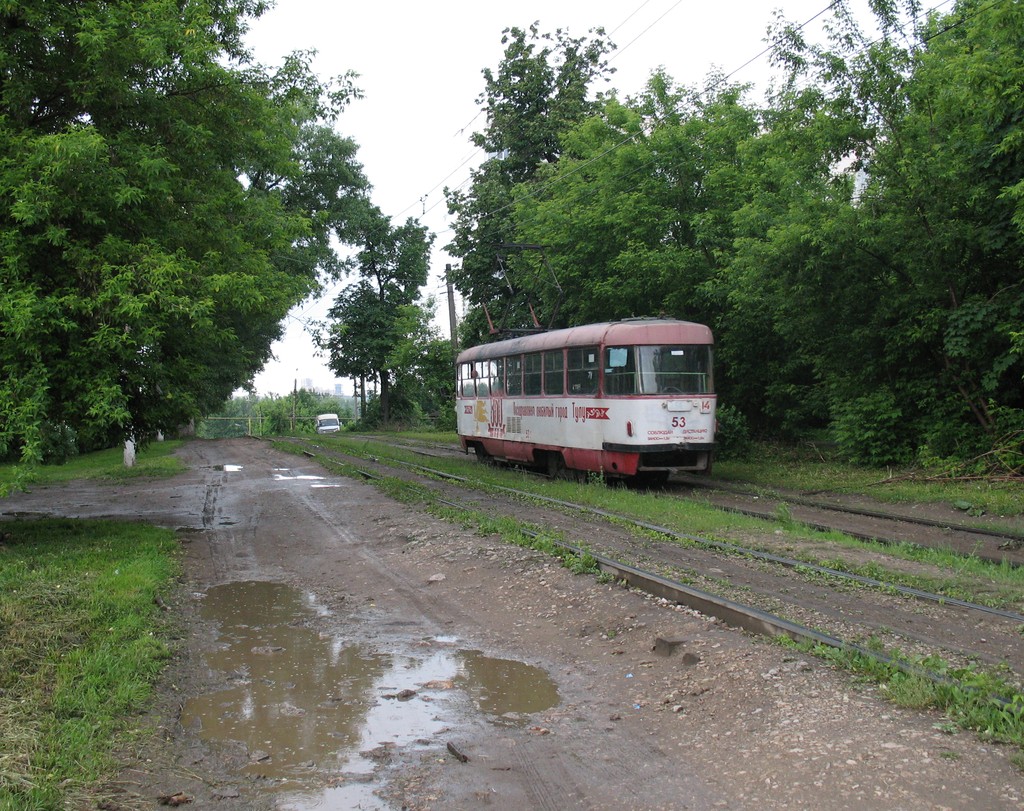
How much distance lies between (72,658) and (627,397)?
11.2 metres

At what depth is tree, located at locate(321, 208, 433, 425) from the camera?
5662 centimetres

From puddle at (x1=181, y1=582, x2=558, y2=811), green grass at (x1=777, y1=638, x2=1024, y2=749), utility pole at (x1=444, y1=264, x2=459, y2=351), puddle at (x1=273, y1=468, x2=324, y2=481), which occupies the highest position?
utility pole at (x1=444, y1=264, x2=459, y2=351)

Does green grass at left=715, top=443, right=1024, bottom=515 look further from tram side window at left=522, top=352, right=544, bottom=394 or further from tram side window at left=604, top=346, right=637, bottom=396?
tram side window at left=522, top=352, right=544, bottom=394

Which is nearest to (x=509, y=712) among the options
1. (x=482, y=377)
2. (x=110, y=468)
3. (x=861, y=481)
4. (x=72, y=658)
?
(x=72, y=658)

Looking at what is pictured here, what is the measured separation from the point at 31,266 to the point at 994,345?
1571 centimetres

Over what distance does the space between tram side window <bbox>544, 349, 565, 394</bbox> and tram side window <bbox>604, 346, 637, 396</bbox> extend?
1768 millimetres

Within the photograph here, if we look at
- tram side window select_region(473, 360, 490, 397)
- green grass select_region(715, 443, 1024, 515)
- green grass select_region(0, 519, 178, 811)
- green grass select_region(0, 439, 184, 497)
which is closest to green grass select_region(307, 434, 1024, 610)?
green grass select_region(715, 443, 1024, 515)

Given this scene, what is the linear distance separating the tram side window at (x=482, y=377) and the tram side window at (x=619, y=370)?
657cm

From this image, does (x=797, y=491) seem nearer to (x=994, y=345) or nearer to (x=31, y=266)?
(x=994, y=345)

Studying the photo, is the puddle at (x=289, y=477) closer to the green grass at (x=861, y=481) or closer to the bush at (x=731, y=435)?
the green grass at (x=861, y=481)

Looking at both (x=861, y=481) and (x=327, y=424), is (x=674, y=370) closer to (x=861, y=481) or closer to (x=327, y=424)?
(x=861, y=481)

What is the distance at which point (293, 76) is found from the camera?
12742 millimetres

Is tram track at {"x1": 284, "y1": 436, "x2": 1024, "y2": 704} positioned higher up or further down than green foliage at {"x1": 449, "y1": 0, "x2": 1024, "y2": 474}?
further down

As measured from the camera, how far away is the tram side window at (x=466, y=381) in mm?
23962
